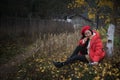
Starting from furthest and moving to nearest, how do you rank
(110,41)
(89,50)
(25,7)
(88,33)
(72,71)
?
(25,7)
(110,41)
(88,33)
(89,50)
(72,71)

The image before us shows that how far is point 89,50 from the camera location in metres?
7.93

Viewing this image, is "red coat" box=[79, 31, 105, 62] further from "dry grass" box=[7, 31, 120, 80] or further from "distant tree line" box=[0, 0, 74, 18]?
"distant tree line" box=[0, 0, 74, 18]

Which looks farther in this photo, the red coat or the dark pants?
the dark pants

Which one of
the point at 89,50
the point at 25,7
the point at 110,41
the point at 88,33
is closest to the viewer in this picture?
the point at 89,50

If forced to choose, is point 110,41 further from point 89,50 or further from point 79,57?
point 79,57

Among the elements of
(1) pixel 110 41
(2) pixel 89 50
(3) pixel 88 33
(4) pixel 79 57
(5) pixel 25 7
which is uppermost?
(5) pixel 25 7

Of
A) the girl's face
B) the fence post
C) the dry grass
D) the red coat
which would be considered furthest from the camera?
the fence post

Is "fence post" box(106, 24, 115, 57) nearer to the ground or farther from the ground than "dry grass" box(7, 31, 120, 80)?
farther from the ground

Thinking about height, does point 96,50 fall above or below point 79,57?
above

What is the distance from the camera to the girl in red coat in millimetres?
7656

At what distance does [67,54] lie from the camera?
407 inches

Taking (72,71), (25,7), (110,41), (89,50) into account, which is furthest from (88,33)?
(25,7)

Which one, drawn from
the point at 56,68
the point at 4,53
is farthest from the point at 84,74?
the point at 4,53

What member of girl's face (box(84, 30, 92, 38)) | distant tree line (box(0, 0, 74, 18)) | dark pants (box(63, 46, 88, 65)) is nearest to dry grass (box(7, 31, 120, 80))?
dark pants (box(63, 46, 88, 65))
